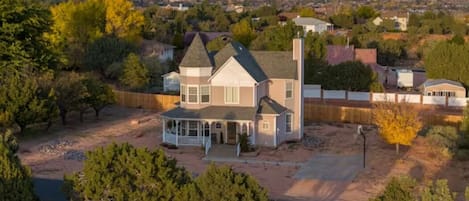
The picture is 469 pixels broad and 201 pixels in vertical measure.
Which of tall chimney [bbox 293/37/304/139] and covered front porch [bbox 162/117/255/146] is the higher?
tall chimney [bbox 293/37/304/139]

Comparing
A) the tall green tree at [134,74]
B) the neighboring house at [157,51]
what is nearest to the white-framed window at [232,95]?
the tall green tree at [134,74]

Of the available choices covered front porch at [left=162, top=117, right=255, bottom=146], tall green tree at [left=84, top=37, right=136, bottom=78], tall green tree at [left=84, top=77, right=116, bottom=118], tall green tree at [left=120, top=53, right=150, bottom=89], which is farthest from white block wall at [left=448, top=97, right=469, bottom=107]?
tall green tree at [left=84, top=37, right=136, bottom=78]

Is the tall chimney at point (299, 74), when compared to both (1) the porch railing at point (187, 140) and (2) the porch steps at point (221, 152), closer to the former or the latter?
(2) the porch steps at point (221, 152)

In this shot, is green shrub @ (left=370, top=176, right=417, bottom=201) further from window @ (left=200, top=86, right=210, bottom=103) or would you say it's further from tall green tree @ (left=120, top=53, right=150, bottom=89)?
tall green tree @ (left=120, top=53, right=150, bottom=89)

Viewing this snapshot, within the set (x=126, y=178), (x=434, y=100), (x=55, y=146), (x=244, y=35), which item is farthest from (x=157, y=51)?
(x=126, y=178)

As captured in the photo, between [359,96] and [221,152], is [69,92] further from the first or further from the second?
[359,96]

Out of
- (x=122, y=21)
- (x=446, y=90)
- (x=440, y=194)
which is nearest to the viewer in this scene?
(x=440, y=194)

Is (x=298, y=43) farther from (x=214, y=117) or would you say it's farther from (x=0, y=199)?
(x=0, y=199)
